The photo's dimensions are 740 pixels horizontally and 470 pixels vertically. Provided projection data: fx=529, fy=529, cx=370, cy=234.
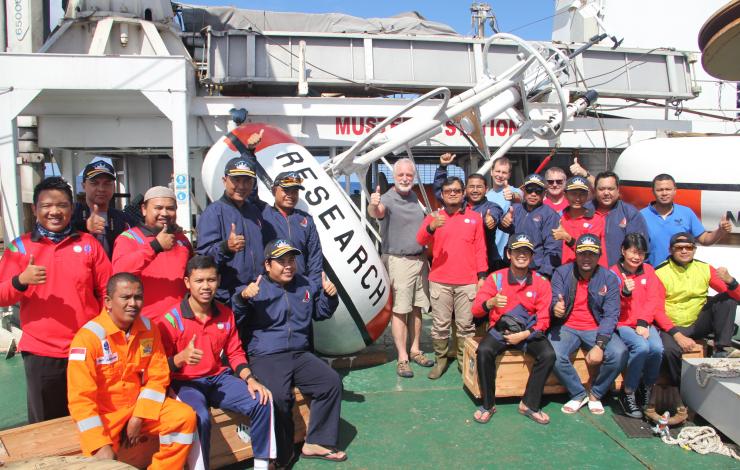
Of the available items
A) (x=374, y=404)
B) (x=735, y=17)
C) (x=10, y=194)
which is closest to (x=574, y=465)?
(x=374, y=404)

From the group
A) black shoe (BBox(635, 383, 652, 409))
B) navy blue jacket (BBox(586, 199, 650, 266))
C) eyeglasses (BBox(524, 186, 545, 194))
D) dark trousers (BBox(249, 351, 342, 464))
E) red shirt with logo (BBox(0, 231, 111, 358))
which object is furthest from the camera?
eyeglasses (BBox(524, 186, 545, 194))

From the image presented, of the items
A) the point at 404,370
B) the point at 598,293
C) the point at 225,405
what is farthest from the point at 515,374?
the point at 225,405

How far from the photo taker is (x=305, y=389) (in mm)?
3193

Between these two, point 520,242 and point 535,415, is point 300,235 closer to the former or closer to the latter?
point 520,242

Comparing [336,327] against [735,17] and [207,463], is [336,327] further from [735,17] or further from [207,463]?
[735,17]

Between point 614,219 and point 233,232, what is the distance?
9.48 feet

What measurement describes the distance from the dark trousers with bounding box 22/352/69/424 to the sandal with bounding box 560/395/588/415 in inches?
126

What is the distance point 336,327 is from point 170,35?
191 inches

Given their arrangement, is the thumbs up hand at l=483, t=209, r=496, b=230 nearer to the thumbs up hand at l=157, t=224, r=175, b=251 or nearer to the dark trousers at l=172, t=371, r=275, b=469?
the dark trousers at l=172, t=371, r=275, b=469

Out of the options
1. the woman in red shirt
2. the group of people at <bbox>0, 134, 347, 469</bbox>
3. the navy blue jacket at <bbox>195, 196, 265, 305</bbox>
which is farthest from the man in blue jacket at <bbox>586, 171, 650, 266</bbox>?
the navy blue jacket at <bbox>195, 196, 265, 305</bbox>

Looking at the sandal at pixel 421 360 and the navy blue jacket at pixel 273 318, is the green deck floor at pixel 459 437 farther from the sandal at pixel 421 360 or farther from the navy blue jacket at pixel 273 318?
the navy blue jacket at pixel 273 318

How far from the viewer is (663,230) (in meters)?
4.32

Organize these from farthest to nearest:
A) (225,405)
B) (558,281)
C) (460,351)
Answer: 1. (460,351)
2. (558,281)
3. (225,405)

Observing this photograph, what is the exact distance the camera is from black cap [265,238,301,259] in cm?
324
